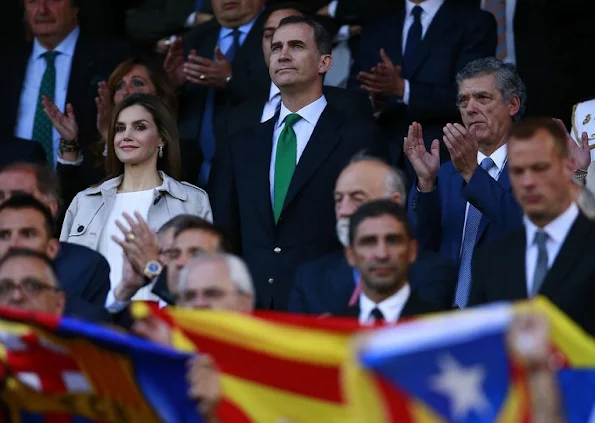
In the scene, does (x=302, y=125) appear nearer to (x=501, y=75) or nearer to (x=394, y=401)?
(x=501, y=75)

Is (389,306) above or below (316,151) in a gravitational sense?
below

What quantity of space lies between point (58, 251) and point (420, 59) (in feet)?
9.95

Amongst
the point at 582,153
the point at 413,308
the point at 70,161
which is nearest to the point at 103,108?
the point at 70,161

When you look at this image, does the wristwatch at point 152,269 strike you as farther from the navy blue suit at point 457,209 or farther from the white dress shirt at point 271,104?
the white dress shirt at point 271,104

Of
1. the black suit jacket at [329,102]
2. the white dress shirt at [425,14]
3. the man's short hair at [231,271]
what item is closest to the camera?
the man's short hair at [231,271]

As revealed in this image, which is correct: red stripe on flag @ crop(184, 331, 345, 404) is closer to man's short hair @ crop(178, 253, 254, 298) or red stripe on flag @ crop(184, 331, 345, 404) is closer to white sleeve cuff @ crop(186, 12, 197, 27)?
man's short hair @ crop(178, 253, 254, 298)

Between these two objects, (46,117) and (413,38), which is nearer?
(413,38)

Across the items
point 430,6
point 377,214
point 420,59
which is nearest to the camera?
point 377,214

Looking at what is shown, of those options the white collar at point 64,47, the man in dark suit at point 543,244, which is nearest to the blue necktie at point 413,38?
the white collar at point 64,47

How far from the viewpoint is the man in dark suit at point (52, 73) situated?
11.5m

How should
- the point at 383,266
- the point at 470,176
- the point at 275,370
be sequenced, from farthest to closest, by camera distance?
1. the point at 470,176
2. the point at 383,266
3. the point at 275,370

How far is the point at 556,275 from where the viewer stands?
24.1ft

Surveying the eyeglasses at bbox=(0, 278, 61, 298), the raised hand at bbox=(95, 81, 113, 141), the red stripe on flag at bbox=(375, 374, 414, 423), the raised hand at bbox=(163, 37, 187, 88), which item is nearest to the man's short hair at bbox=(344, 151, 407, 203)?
the eyeglasses at bbox=(0, 278, 61, 298)

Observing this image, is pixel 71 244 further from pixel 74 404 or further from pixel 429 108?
pixel 429 108
